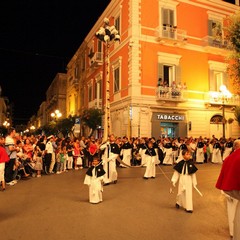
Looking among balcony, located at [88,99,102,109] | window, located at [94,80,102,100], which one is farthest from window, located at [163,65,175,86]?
window, located at [94,80,102,100]

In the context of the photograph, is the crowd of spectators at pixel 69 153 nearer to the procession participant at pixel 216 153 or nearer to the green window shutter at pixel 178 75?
the procession participant at pixel 216 153

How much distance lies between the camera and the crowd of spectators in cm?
1146

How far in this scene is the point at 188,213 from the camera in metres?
7.09

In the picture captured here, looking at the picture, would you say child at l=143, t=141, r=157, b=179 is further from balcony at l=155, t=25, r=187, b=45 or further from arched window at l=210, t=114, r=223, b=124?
arched window at l=210, t=114, r=223, b=124

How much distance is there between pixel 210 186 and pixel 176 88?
41.1 ft

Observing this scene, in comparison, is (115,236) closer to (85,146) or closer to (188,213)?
(188,213)

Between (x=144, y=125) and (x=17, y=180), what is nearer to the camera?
(x=17, y=180)

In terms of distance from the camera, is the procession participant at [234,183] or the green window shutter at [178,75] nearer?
the procession participant at [234,183]

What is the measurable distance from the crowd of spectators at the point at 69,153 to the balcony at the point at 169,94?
11.7 ft

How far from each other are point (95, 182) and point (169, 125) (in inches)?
595

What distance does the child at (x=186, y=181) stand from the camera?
7.24 meters

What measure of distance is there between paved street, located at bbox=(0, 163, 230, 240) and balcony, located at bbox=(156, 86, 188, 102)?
38.1 feet

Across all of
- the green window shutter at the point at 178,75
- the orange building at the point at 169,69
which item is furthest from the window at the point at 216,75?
the green window shutter at the point at 178,75

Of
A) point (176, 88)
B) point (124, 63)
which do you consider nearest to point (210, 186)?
point (176, 88)
